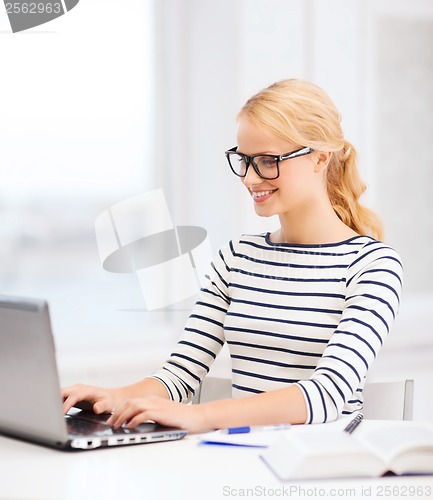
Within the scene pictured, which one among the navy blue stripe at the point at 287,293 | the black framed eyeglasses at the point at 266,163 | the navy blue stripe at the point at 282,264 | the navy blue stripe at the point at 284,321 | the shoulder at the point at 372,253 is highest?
the black framed eyeglasses at the point at 266,163

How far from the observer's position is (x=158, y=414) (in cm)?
144

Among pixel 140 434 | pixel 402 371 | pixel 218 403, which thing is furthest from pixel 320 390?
pixel 402 371

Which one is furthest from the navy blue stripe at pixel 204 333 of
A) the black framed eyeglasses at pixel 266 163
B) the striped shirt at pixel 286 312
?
the black framed eyeglasses at pixel 266 163

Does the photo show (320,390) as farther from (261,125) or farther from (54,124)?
(54,124)

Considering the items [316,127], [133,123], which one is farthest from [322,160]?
[133,123]

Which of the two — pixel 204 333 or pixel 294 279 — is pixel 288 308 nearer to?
pixel 294 279

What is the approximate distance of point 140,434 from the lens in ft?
4.59

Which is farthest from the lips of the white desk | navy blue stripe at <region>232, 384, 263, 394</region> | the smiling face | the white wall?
the white wall

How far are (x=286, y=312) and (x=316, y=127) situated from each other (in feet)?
1.48

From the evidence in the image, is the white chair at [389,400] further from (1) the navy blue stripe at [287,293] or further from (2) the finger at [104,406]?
(2) the finger at [104,406]
